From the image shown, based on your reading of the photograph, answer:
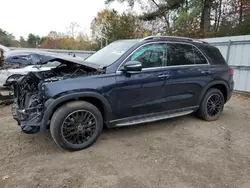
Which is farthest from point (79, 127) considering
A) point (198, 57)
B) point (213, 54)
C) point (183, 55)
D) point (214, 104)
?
point (213, 54)

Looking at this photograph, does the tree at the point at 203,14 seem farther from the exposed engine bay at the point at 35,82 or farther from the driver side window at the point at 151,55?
Result: the exposed engine bay at the point at 35,82

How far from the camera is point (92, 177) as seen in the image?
3014 mm

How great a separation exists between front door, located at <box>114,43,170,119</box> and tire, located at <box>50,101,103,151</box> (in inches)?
16.6

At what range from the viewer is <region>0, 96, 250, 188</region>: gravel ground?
296 centimetres

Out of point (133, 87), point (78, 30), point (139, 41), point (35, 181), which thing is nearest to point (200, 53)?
point (139, 41)

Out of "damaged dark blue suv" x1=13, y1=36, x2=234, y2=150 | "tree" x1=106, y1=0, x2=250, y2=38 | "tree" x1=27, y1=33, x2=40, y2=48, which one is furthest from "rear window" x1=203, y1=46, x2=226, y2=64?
"tree" x1=27, y1=33, x2=40, y2=48

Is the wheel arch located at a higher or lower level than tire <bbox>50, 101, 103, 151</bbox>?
higher

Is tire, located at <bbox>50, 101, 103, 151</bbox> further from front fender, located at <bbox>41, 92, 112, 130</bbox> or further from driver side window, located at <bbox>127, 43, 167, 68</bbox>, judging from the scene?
driver side window, located at <bbox>127, 43, 167, 68</bbox>

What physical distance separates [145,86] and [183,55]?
3.85 ft

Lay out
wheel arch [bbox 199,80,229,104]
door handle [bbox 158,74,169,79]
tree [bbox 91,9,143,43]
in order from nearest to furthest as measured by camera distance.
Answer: door handle [bbox 158,74,169,79]
wheel arch [bbox 199,80,229,104]
tree [bbox 91,9,143,43]

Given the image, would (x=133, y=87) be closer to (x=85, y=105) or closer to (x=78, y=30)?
(x=85, y=105)

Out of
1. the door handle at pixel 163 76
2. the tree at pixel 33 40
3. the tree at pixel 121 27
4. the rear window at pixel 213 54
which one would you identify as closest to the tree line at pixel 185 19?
the tree at pixel 121 27

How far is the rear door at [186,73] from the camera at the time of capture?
4.47 metres

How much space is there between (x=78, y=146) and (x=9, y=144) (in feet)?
4.13
